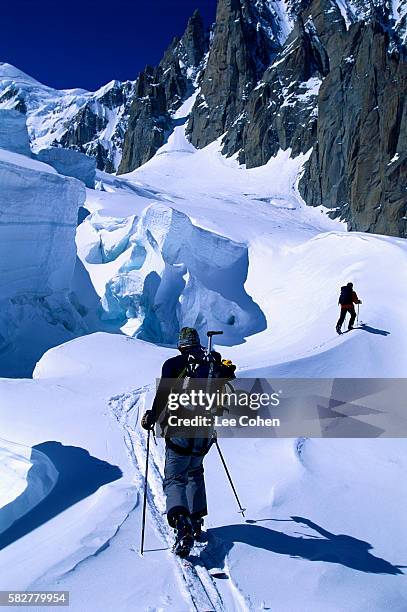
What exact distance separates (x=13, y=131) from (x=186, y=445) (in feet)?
69.1

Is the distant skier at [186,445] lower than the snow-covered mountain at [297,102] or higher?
lower

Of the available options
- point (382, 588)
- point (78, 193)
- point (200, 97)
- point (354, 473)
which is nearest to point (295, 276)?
point (78, 193)

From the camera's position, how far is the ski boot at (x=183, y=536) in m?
3.54

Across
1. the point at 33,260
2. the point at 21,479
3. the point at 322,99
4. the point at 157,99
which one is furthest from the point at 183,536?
the point at 157,99

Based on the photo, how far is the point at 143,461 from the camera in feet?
17.4

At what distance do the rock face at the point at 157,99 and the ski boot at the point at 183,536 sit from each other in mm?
84208

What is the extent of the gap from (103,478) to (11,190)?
9861mm

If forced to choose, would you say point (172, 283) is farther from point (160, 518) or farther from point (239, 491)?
point (160, 518)

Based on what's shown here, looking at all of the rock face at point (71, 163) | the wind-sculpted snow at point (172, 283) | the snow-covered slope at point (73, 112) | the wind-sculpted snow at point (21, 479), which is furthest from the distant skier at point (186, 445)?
the snow-covered slope at point (73, 112)

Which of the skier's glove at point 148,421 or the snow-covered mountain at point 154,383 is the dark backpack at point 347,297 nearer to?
the snow-covered mountain at point 154,383

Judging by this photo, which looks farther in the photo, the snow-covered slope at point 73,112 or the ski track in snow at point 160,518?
the snow-covered slope at point 73,112

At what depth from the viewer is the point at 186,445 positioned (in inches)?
150

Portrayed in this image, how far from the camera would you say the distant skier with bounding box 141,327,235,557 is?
149 inches

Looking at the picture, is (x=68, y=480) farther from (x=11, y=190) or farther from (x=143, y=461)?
(x=11, y=190)
